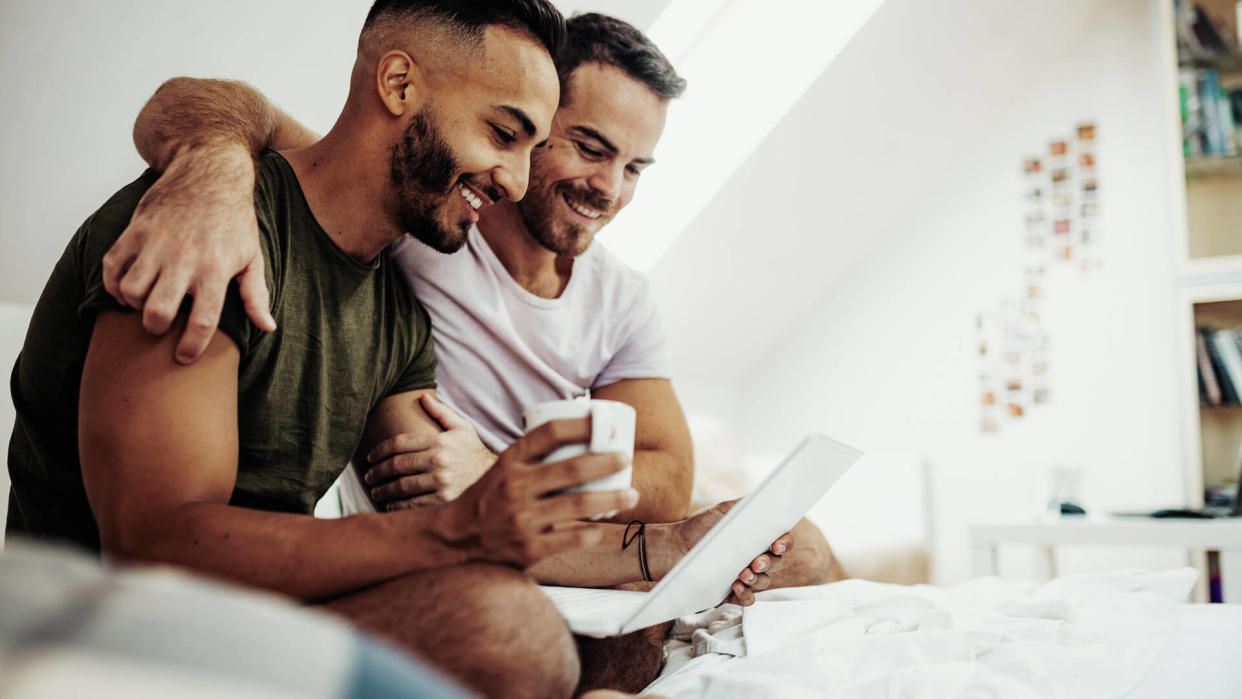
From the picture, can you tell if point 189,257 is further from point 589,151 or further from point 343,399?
point 589,151

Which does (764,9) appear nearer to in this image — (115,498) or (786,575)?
(786,575)

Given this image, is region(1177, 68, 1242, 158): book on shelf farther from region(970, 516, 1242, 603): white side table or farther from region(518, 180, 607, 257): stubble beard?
region(518, 180, 607, 257): stubble beard

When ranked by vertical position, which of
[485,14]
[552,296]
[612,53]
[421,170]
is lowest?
[552,296]

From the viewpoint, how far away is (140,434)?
2.67 ft

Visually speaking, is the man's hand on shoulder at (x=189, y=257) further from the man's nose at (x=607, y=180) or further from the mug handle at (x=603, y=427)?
the man's nose at (x=607, y=180)

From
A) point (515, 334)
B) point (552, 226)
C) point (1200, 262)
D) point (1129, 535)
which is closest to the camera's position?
point (515, 334)

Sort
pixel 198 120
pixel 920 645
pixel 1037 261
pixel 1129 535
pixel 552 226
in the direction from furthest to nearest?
pixel 1037 261 < pixel 1129 535 < pixel 552 226 < pixel 198 120 < pixel 920 645

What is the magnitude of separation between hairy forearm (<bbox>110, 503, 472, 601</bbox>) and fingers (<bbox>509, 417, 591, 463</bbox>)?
0.09 metres

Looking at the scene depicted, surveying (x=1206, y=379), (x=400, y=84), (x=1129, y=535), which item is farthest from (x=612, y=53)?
(x=1206, y=379)

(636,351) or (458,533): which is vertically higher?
(636,351)

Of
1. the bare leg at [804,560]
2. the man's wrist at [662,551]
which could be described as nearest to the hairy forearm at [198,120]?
the man's wrist at [662,551]

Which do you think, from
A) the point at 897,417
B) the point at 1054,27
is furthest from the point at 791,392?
the point at 1054,27

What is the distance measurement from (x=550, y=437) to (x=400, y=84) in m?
0.64

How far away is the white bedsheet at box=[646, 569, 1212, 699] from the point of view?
2.86 feet
